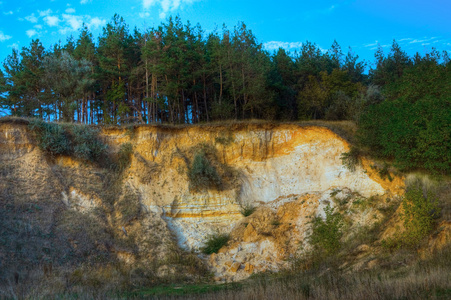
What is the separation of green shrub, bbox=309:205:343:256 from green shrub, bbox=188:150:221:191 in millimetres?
6094

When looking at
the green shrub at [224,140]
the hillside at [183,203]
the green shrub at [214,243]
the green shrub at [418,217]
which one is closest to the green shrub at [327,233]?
the hillside at [183,203]

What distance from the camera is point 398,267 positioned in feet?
41.6

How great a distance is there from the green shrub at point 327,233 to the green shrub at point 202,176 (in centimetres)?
609

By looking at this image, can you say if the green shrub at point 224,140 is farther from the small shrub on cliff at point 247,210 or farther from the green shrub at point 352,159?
the green shrub at point 352,159

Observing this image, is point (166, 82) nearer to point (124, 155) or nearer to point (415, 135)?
point (124, 155)

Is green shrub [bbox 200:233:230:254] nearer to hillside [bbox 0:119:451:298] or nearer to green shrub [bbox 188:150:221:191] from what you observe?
hillside [bbox 0:119:451:298]

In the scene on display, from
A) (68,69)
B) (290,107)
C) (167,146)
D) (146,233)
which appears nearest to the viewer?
(146,233)

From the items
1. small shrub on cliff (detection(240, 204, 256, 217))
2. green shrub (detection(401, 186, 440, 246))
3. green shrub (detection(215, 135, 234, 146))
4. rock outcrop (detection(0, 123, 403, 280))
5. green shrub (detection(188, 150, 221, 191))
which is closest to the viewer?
green shrub (detection(401, 186, 440, 246))

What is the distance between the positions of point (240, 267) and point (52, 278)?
8183 mm

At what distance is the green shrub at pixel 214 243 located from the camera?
18.2 meters

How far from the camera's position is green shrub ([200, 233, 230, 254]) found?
1819cm

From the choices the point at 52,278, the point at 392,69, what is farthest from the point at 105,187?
the point at 392,69

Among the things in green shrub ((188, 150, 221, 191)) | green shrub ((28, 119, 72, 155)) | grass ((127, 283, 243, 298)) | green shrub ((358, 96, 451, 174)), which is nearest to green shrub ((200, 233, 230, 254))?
green shrub ((188, 150, 221, 191))

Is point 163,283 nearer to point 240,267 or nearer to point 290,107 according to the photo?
point 240,267
